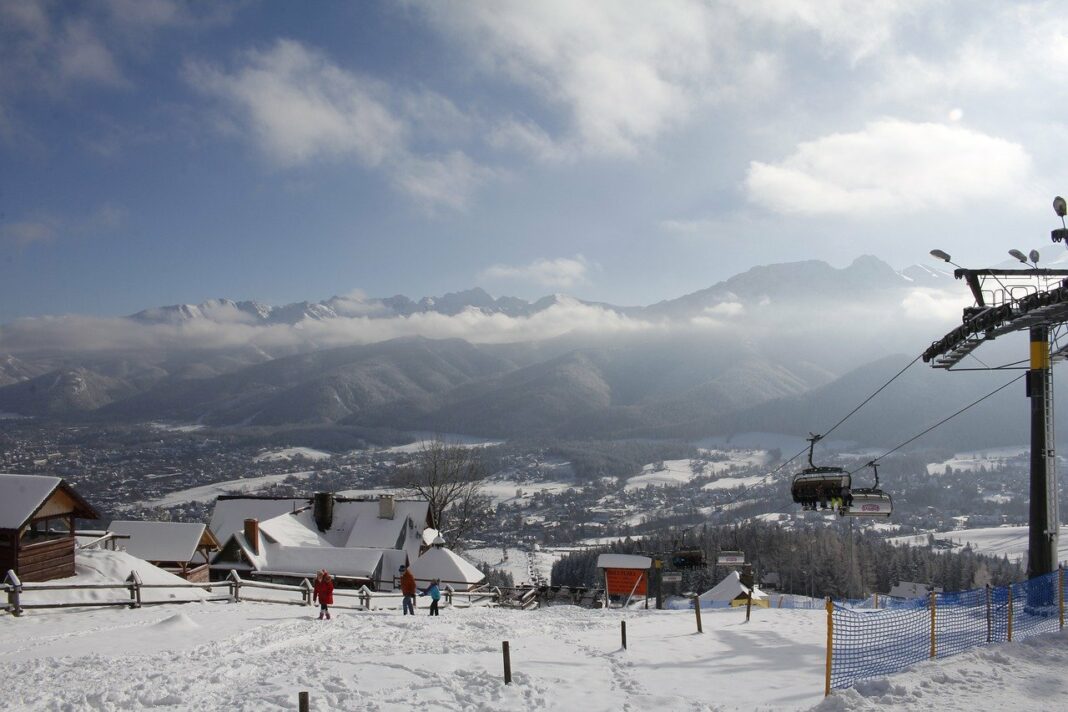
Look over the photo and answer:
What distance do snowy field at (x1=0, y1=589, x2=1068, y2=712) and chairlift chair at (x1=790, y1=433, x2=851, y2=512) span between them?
6.32 meters

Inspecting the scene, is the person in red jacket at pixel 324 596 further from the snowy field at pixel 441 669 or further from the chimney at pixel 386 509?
the chimney at pixel 386 509

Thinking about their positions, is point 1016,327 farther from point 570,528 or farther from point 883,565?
point 570,528

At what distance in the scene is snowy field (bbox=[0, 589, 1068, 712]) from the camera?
11125 mm

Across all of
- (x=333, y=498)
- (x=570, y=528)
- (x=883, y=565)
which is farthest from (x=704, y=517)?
(x=333, y=498)

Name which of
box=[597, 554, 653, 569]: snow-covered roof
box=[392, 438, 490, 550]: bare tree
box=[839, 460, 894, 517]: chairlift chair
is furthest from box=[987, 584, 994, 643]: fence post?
box=[392, 438, 490, 550]: bare tree

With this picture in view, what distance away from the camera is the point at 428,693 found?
1191 centimetres

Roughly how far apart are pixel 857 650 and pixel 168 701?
1265cm

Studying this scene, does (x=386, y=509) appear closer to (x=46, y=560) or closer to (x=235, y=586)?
(x=235, y=586)

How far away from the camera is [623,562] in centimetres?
4194

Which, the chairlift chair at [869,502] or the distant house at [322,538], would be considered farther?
the distant house at [322,538]

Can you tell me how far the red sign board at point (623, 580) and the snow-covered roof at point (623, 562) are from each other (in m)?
0.65

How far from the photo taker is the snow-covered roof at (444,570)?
38.5 m

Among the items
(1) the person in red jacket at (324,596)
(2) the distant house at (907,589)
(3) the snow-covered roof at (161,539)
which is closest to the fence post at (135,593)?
(1) the person in red jacket at (324,596)

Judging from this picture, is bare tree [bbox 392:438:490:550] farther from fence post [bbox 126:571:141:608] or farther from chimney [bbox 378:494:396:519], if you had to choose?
fence post [bbox 126:571:141:608]
